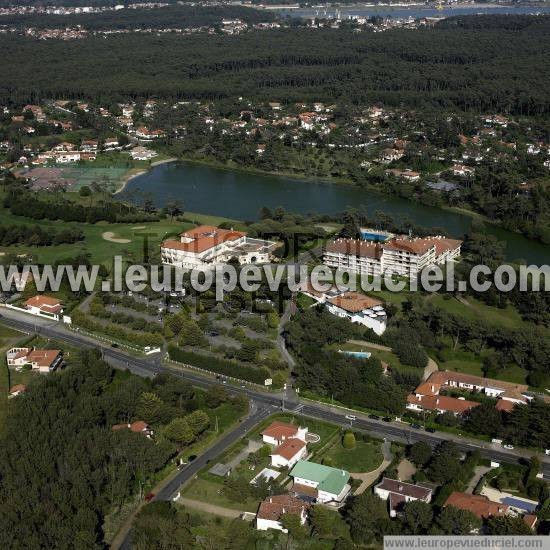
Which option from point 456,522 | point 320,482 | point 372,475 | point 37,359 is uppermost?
point 456,522

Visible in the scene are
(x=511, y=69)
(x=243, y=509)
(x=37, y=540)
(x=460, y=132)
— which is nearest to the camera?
(x=37, y=540)

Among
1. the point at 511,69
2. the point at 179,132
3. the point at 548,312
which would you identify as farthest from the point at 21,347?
the point at 511,69

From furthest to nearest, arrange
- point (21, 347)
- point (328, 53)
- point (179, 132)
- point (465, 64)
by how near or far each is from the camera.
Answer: point (328, 53) → point (465, 64) → point (179, 132) → point (21, 347)

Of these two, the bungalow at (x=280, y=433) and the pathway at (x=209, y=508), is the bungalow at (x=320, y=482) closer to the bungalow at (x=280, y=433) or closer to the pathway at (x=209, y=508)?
the bungalow at (x=280, y=433)

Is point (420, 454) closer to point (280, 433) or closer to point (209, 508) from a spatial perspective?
point (280, 433)

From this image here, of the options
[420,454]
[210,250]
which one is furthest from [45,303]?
[420,454]

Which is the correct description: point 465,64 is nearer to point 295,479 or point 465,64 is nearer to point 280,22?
point 280,22

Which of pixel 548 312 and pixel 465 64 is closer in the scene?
pixel 548 312

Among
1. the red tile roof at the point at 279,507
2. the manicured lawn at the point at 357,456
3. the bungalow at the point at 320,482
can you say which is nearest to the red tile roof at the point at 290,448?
the bungalow at the point at 320,482
